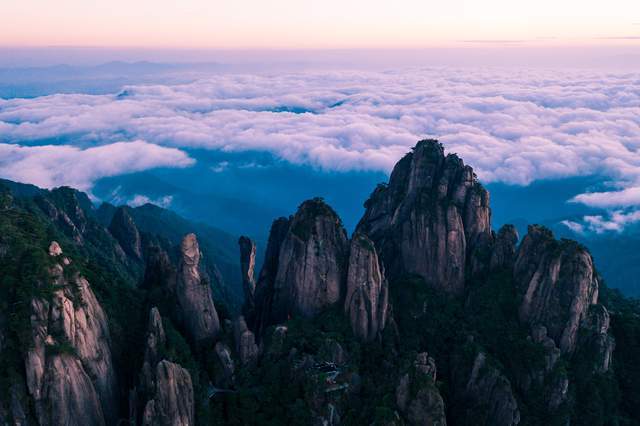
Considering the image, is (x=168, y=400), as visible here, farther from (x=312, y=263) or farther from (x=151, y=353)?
Answer: (x=312, y=263)

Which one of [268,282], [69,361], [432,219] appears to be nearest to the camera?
[69,361]

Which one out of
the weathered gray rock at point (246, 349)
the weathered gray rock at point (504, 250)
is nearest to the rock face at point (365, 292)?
the weathered gray rock at point (246, 349)

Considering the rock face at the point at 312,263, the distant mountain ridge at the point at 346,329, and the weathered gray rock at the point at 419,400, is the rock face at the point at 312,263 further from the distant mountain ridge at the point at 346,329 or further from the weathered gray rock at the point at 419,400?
the weathered gray rock at the point at 419,400

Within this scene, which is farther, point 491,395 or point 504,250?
point 504,250

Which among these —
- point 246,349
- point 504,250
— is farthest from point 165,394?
point 504,250

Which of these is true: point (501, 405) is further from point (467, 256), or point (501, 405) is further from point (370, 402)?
point (467, 256)

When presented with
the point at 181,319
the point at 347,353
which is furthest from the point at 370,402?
the point at 181,319
